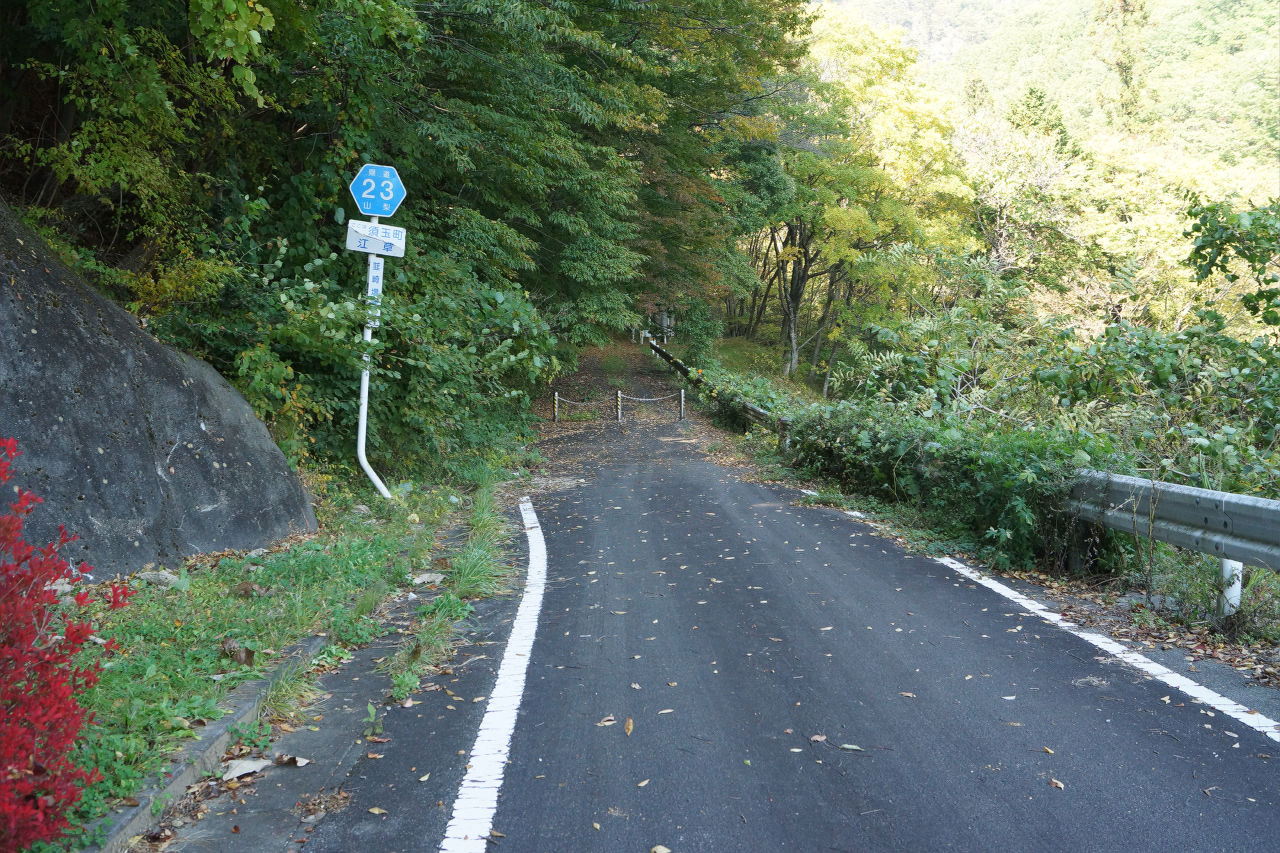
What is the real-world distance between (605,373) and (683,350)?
3.53 meters

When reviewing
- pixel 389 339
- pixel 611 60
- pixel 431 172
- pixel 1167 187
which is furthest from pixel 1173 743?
pixel 1167 187

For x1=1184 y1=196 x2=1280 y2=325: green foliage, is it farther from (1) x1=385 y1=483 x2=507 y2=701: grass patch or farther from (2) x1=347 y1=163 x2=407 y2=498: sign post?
(2) x1=347 y1=163 x2=407 y2=498: sign post

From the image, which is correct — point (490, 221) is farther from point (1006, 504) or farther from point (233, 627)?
point (233, 627)

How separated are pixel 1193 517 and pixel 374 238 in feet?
26.3

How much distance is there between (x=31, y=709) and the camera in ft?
8.63

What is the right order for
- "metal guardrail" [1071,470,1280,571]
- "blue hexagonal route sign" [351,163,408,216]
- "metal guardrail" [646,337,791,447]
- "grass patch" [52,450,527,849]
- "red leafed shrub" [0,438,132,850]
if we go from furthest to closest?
"metal guardrail" [646,337,791,447]
"blue hexagonal route sign" [351,163,408,216]
"metal guardrail" [1071,470,1280,571]
"grass patch" [52,450,527,849]
"red leafed shrub" [0,438,132,850]

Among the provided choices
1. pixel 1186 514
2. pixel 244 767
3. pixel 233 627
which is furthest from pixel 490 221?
pixel 244 767

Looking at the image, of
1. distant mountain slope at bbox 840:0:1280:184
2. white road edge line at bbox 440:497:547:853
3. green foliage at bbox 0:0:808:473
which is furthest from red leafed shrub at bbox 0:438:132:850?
distant mountain slope at bbox 840:0:1280:184

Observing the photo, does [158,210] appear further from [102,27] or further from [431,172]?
[431,172]

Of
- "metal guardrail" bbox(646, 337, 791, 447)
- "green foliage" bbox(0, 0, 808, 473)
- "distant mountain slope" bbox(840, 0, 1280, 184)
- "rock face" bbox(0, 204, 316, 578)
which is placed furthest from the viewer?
"distant mountain slope" bbox(840, 0, 1280, 184)

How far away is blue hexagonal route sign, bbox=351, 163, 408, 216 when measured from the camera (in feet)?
31.5

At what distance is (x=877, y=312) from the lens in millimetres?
35406

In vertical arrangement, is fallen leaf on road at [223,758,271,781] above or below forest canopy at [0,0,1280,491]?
below

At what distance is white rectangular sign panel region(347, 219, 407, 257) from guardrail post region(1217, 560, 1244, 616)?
8.05 m
